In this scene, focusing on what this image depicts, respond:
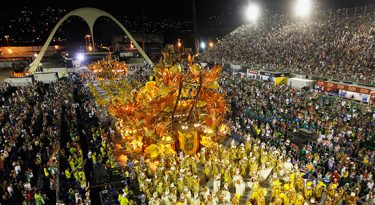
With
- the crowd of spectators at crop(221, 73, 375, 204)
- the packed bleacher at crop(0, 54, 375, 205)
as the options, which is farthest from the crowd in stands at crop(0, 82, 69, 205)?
the crowd of spectators at crop(221, 73, 375, 204)

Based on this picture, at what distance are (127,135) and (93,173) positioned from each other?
7.44 ft

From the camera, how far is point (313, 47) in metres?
27.8

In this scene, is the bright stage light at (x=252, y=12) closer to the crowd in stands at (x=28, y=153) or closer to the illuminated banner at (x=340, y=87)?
the illuminated banner at (x=340, y=87)

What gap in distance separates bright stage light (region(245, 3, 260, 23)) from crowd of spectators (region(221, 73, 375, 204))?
25341mm

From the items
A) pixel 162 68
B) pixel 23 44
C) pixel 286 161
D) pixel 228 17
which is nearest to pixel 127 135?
pixel 162 68

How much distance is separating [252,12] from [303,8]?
1028 centimetres

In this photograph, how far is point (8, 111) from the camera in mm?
16641

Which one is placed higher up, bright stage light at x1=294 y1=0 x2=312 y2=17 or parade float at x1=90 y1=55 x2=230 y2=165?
bright stage light at x1=294 y1=0 x2=312 y2=17

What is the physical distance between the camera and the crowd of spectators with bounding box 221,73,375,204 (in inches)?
397

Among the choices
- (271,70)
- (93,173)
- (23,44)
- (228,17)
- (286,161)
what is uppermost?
(228,17)

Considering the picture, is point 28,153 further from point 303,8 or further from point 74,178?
point 303,8

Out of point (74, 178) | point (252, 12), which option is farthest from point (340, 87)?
point (252, 12)

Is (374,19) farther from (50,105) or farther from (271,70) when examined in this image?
(50,105)

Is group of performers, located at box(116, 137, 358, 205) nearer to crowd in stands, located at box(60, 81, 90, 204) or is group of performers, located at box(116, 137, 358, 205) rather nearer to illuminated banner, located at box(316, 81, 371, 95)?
crowd in stands, located at box(60, 81, 90, 204)
